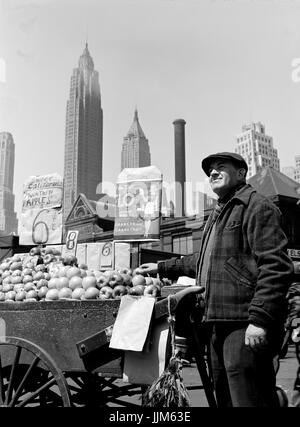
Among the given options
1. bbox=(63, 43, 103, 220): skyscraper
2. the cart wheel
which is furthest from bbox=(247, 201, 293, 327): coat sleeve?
bbox=(63, 43, 103, 220): skyscraper

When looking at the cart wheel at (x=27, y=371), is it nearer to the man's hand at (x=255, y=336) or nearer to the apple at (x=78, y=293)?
the apple at (x=78, y=293)

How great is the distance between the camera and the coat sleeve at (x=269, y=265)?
2.25 m

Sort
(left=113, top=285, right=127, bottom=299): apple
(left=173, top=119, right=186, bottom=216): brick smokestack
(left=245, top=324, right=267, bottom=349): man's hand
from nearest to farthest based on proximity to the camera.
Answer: (left=245, top=324, right=267, bottom=349): man's hand < (left=113, top=285, right=127, bottom=299): apple < (left=173, top=119, right=186, bottom=216): brick smokestack

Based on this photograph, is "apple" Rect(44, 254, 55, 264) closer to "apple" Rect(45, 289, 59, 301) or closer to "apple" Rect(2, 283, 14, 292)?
"apple" Rect(2, 283, 14, 292)

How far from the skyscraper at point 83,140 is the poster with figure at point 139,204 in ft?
143

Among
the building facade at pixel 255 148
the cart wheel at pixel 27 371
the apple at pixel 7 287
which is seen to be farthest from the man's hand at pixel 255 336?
the building facade at pixel 255 148

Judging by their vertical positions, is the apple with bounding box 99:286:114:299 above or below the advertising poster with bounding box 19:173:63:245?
below

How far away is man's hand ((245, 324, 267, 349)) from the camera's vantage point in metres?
2.24

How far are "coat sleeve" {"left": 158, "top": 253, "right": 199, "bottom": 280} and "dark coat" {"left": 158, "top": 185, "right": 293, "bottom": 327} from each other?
0.66 metres

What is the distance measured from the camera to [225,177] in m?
2.76

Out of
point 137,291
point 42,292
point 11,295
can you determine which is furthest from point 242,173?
point 11,295

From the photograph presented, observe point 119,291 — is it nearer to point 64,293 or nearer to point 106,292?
point 106,292
